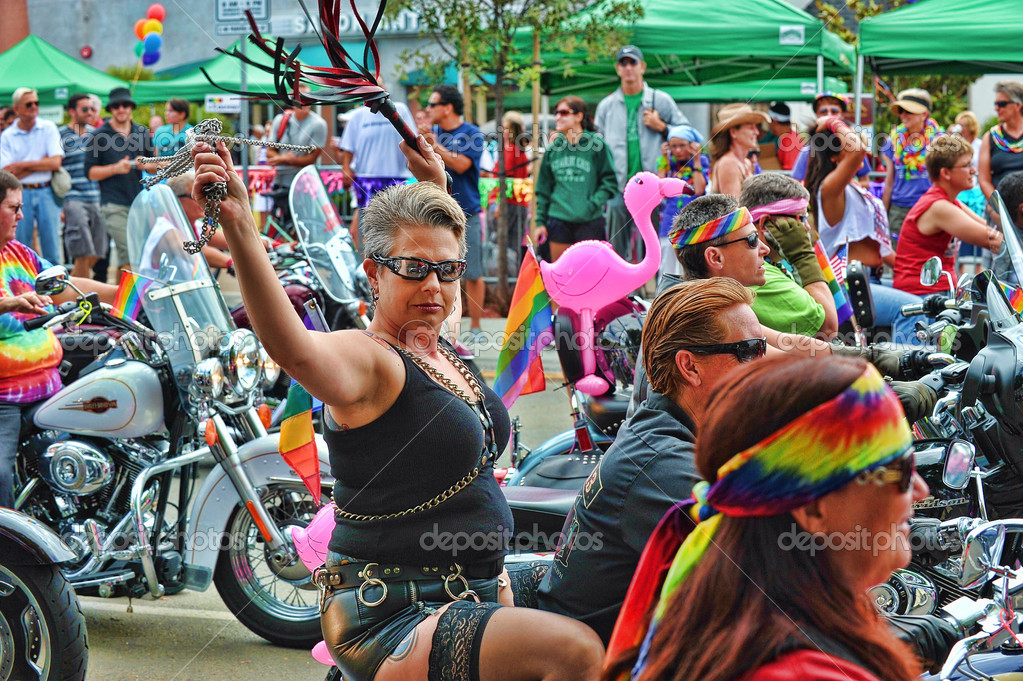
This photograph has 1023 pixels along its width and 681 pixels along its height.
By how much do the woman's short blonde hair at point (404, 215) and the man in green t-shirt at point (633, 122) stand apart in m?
7.05

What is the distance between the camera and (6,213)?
4453 millimetres

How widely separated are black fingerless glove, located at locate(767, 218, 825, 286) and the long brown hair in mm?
3246

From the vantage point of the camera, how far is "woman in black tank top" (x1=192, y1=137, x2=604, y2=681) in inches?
80.7

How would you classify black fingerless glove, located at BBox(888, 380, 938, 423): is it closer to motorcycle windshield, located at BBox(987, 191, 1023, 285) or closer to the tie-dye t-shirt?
motorcycle windshield, located at BBox(987, 191, 1023, 285)

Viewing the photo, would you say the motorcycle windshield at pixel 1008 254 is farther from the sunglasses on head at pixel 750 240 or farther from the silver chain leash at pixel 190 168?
the silver chain leash at pixel 190 168

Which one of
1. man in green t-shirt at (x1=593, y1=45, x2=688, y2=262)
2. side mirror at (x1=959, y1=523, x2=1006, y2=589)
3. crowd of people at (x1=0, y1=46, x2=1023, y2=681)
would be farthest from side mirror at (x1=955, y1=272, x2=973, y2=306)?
man in green t-shirt at (x1=593, y1=45, x2=688, y2=262)

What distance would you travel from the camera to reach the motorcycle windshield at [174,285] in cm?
417

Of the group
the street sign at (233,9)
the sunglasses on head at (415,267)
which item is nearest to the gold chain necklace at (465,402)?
the sunglasses on head at (415,267)

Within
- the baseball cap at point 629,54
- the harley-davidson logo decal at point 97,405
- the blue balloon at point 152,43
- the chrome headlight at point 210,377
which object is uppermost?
the blue balloon at point 152,43

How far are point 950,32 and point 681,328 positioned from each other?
974 centimetres

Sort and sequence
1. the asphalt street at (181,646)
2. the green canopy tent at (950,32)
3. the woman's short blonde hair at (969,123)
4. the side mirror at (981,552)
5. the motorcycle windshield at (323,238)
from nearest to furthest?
the side mirror at (981,552) → the asphalt street at (181,646) → the motorcycle windshield at (323,238) → the green canopy tent at (950,32) → the woman's short blonde hair at (969,123)

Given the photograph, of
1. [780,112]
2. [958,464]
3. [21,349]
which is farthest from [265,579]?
[780,112]

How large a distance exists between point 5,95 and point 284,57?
19320mm

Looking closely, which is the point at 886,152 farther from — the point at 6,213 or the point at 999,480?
the point at 6,213
